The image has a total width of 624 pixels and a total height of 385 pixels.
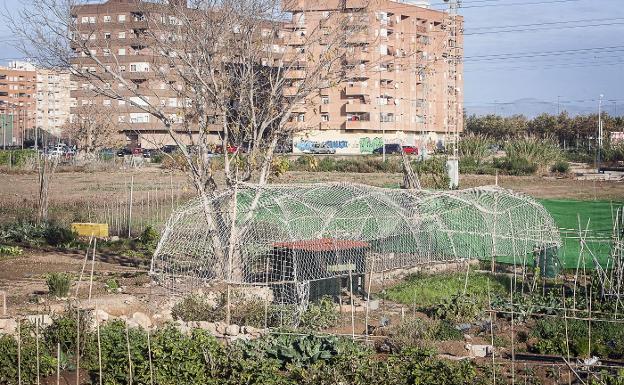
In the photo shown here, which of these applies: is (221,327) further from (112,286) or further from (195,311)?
(112,286)

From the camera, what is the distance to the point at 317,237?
11.8m

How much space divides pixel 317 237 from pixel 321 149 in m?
42.0

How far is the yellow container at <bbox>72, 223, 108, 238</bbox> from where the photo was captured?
58.9 ft

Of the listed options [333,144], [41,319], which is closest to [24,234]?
[41,319]

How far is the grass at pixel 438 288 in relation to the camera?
12190 millimetres

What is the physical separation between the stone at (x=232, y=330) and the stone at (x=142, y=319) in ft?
3.31

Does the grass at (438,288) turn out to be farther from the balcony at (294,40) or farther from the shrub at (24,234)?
the shrub at (24,234)

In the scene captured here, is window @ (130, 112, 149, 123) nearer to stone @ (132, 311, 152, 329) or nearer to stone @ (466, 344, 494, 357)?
stone @ (132, 311, 152, 329)

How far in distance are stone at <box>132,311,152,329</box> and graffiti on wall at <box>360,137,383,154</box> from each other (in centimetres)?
4392

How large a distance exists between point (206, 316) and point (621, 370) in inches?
189

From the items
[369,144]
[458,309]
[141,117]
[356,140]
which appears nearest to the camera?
[458,309]

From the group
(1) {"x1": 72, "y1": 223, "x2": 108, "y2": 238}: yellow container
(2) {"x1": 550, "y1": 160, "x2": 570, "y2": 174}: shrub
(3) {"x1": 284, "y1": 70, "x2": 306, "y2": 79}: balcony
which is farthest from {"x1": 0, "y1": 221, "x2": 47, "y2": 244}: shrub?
(2) {"x1": 550, "y1": 160, "x2": 570, "y2": 174}: shrub

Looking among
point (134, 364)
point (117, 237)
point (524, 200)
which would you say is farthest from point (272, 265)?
point (117, 237)

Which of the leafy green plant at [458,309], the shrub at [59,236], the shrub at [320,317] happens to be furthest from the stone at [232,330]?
the shrub at [59,236]
